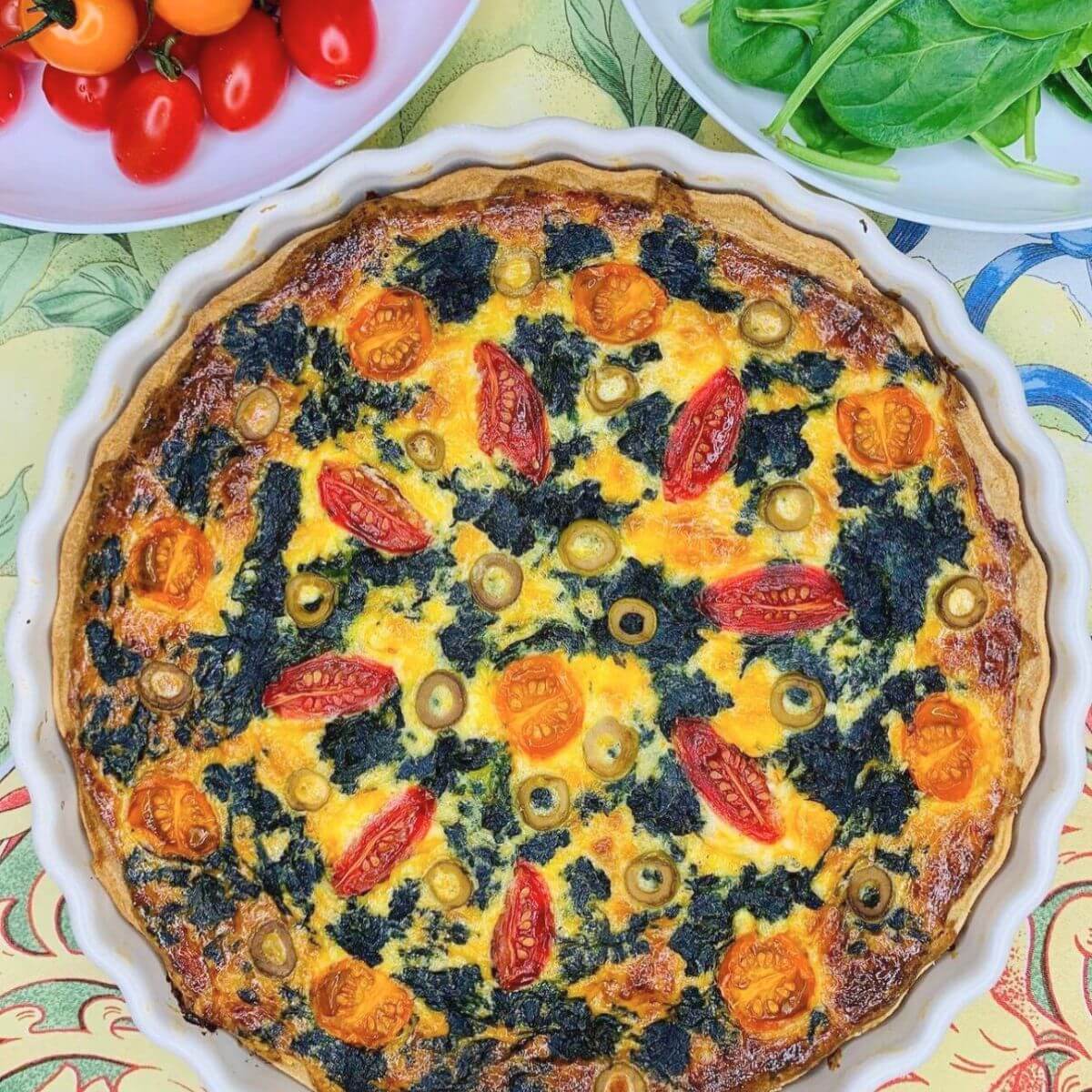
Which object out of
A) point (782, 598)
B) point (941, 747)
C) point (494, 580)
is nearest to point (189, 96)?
point (494, 580)

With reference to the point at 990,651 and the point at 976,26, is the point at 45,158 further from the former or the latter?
the point at 990,651

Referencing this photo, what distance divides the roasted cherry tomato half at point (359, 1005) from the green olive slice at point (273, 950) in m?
0.06

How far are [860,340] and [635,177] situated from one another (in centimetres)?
49

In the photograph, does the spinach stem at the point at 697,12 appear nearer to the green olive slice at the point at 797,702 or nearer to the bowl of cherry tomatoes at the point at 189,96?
the bowl of cherry tomatoes at the point at 189,96

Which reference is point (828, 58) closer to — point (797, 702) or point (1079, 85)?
point (1079, 85)

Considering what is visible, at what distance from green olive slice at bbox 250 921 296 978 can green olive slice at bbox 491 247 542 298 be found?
119 centimetres

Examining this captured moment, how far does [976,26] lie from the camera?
2049 millimetres

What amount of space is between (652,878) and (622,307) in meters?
1.00

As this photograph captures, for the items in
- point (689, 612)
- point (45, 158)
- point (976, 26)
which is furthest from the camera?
point (45, 158)

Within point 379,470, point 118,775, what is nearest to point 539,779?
point 379,470

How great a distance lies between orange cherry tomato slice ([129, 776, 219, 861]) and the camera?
86.2 inches

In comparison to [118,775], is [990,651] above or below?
above

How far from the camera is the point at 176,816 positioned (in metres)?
2.19

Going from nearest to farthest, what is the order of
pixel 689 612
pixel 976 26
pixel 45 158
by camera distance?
1. pixel 976 26
2. pixel 689 612
3. pixel 45 158
